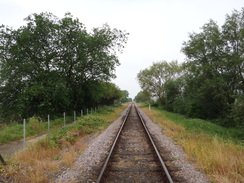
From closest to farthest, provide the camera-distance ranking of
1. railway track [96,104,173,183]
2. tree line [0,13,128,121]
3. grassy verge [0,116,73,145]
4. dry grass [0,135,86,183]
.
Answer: railway track [96,104,173,183] < dry grass [0,135,86,183] < grassy verge [0,116,73,145] < tree line [0,13,128,121]

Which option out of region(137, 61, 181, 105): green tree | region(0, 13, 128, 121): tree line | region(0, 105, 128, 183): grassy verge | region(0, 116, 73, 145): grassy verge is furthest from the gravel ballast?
region(137, 61, 181, 105): green tree

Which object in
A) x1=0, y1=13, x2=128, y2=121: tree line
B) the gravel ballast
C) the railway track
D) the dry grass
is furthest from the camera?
x1=0, y1=13, x2=128, y2=121: tree line

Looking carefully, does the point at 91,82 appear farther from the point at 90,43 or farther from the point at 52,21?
the point at 52,21

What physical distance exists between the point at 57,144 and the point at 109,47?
16.9 meters

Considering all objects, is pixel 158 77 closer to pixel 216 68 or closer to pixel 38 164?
pixel 216 68

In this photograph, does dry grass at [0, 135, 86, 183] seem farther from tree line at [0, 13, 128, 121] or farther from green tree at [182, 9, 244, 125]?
green tree at [182, 9, 244, 125]

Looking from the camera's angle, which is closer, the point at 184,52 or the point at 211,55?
the point at 211,55

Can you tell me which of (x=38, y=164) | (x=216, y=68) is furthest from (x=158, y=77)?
(x=38, y=164)

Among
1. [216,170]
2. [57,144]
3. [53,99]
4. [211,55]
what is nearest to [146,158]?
[216,170]

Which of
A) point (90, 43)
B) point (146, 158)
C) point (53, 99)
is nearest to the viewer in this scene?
point (146, 158)

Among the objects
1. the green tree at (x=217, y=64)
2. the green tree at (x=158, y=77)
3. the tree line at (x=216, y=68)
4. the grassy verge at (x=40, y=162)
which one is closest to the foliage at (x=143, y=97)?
the green tree at (x=158, y=77)

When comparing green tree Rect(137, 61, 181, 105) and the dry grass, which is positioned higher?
→ green tree Rect(137, 61, 181, 105)

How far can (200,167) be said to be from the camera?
562 cm

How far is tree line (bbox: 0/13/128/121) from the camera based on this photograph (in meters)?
18.5
